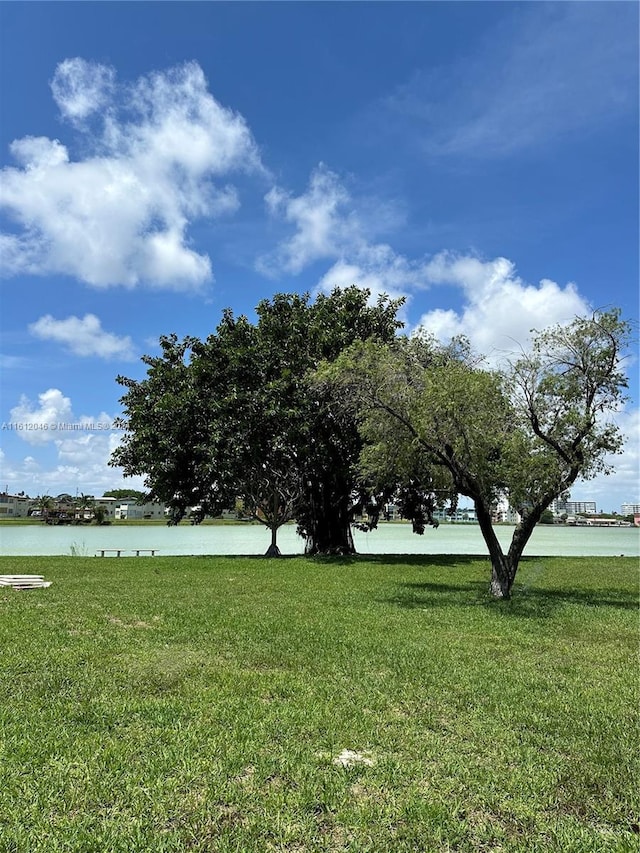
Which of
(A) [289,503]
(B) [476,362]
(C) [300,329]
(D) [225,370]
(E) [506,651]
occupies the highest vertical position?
(C) [300,329]

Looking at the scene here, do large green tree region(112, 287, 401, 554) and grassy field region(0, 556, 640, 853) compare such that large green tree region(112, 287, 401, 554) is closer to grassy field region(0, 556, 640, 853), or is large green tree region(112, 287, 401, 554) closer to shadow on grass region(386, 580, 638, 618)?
shadow on grass region(386, 580, 638, 618)

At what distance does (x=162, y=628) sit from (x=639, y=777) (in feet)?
21.6

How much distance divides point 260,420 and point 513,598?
12.9 m

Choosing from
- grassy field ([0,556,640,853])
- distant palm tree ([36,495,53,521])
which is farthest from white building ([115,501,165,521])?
grassy field ([0,556,640,853])

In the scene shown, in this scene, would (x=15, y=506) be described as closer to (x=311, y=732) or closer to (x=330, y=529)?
(x=330, y=529)

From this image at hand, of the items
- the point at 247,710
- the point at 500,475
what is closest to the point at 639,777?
the point at 247,710

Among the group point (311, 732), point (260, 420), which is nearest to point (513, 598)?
point (311, 732)

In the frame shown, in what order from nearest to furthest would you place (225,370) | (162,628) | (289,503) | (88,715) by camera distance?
(88,715), (162,628), (225,370), (289,503)

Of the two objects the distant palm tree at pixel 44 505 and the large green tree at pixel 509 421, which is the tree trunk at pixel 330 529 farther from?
the distant palm tree at pixel 44 505

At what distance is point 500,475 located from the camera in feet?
44.1

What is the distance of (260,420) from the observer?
937 inches

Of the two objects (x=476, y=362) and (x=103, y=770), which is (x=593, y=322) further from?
(x=103, y=770)

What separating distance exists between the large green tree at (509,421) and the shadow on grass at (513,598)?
2.46 ft

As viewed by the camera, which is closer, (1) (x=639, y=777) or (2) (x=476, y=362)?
(1) (x=639, y=777)
